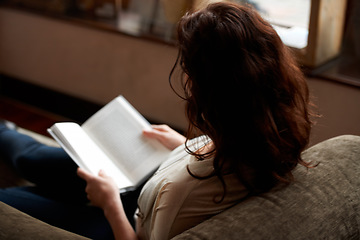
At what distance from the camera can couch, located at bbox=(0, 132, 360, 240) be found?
29.3 inches

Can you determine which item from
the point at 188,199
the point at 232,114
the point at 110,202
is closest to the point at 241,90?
the point at 232,114

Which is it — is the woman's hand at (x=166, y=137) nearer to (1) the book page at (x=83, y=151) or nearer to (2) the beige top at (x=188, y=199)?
(1) the book page at (x=83, y=151)

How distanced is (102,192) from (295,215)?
1.53 feet

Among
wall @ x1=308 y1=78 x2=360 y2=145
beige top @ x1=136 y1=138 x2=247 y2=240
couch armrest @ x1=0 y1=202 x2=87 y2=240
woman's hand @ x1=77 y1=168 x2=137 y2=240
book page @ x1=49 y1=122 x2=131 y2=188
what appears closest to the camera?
couch armrest @ x1=0 y1=202 x2=87 y2=240

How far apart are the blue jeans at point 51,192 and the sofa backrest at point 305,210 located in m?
0.44

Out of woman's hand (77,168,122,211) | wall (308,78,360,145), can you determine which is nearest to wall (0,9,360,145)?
wall (308,78,360,145)

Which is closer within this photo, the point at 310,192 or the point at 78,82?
the point at 310,192

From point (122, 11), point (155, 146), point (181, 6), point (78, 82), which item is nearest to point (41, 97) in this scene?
point (78, 82)

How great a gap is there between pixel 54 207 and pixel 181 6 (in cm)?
137

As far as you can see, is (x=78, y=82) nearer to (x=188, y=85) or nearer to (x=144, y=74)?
(x=144, y=74)

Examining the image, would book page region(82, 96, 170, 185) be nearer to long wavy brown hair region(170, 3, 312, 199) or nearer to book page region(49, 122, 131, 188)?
book page region(49, 122, 131, 188)

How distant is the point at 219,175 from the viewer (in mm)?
825

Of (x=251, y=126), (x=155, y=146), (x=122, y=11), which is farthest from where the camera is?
(x=122, y=11)

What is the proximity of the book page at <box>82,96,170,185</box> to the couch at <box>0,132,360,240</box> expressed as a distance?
0.45 meters
